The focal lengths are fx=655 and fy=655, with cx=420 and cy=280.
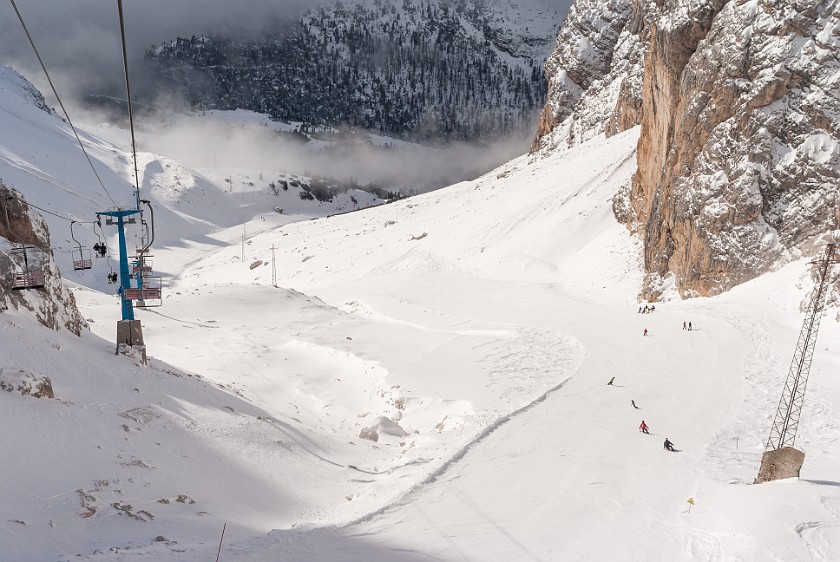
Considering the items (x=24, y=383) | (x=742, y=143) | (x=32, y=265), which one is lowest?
(x=24, y=383)

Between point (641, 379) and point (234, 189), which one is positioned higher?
point (641, 379)

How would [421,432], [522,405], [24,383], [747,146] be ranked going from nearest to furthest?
[24,383] < [421,432] < [522,405] < [747,146]

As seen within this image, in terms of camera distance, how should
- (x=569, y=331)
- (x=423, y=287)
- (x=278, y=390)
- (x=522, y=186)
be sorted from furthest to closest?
(x=522, y=186)
(x=423, y=287)
(x=569, y=331)
(x=278, y=390)

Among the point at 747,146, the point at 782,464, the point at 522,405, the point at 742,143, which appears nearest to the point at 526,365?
the point at 522,405

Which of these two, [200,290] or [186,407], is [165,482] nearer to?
[186,407]

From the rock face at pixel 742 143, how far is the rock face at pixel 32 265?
129 feet

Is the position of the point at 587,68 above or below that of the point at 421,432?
above

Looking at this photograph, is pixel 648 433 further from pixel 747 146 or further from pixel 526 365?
pixel 747 146

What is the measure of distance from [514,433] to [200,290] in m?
31.6

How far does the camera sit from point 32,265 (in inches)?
813

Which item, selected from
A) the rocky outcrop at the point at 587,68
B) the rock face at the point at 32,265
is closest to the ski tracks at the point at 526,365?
the rock face at the point at 32,265

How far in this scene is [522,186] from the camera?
8975 cm

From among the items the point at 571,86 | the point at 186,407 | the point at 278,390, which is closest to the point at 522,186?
the point at 571,86

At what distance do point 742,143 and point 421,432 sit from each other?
33.3 meters
